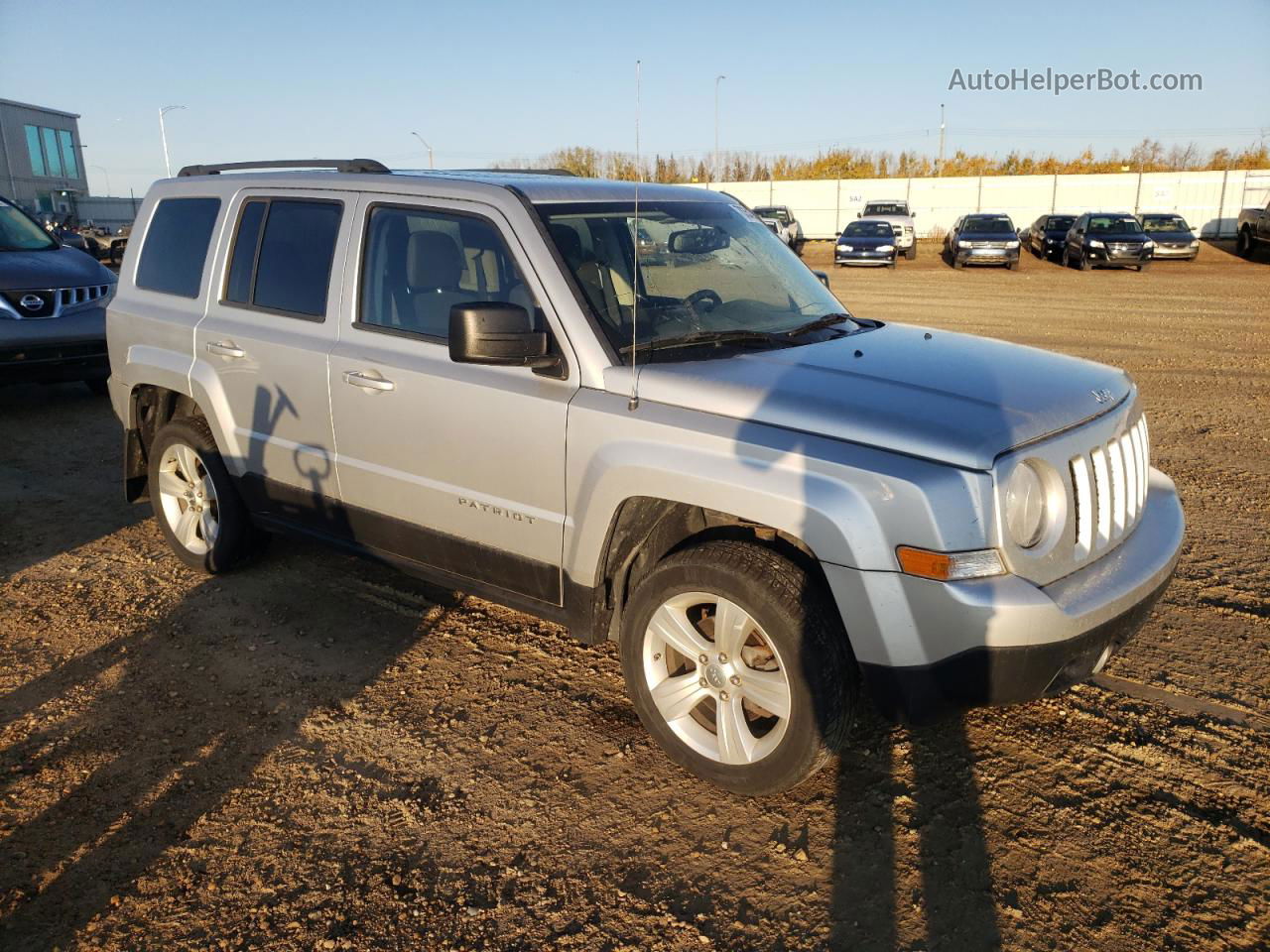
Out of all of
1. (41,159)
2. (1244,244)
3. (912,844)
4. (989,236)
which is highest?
(41,159)

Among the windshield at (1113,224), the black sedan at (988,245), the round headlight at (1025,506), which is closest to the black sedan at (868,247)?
the black sedan at (988,245)

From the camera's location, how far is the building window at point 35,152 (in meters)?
64.4

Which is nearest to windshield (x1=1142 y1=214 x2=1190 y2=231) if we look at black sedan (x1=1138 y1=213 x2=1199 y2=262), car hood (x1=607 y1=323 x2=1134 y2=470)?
black sedan (x1=1138 y1=213 x2=1199 y2=262)

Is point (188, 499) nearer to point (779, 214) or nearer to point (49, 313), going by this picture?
point (49, 313)

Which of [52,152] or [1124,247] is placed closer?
[1124,247]

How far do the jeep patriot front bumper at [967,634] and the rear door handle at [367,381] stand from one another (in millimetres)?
2059

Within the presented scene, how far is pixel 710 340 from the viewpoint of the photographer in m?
3.73

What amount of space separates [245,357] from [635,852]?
3018 millimetres

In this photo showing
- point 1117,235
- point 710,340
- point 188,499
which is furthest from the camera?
point 1117,235

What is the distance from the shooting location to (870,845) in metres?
3.05

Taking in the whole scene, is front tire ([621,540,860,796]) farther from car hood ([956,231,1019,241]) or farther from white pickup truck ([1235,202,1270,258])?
white pickup truck ([1235,202,1270,258])

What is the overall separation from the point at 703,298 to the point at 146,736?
9.12 feet

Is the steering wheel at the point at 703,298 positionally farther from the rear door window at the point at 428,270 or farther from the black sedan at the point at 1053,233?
the black sedan at the point at 1053,233

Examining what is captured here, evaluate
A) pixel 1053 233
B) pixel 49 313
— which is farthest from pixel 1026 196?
pixel 49 313
